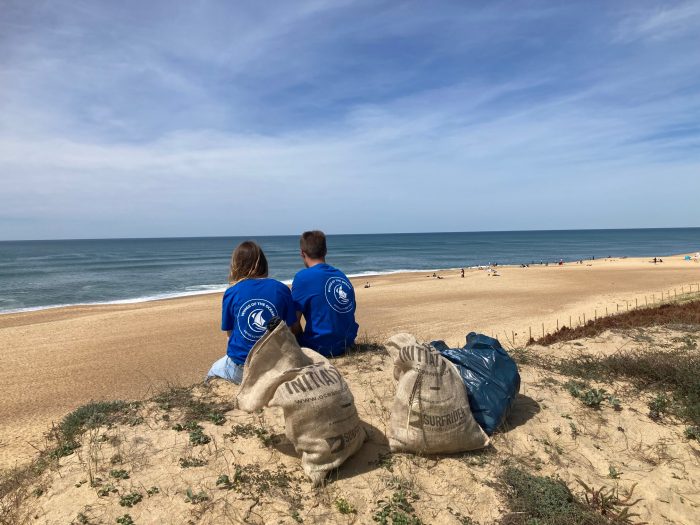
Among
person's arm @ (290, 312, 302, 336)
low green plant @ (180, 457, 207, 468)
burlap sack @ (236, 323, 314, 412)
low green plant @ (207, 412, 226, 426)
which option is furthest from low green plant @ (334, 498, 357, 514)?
person's arm @ (290, 312, 302, 336)

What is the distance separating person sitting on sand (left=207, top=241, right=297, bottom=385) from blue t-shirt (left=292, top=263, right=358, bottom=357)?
0.41m

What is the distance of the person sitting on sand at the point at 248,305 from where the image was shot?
4398 mm

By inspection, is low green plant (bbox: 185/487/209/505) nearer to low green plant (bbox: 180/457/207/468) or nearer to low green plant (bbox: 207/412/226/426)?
low green plant (bbox: 180/457/207/468)

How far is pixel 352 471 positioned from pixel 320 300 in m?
2.07

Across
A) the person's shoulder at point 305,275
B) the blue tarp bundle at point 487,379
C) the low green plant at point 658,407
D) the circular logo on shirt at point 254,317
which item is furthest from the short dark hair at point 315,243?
the low green plant at point 658,407

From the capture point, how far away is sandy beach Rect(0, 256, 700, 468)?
8.04m

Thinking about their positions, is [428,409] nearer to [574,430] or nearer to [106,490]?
[574,430]

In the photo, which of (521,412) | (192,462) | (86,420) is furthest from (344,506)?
(86,420)

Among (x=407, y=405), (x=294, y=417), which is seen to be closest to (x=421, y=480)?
(x=407, y=405)

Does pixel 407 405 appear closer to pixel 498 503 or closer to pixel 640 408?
pixel 498 503

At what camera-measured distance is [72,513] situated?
117 inches

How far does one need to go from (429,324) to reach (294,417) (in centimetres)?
1149

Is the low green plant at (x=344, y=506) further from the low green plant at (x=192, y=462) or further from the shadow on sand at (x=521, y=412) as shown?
the shadow on sand at (x=521, y=412)

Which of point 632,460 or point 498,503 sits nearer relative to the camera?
point 498,503
